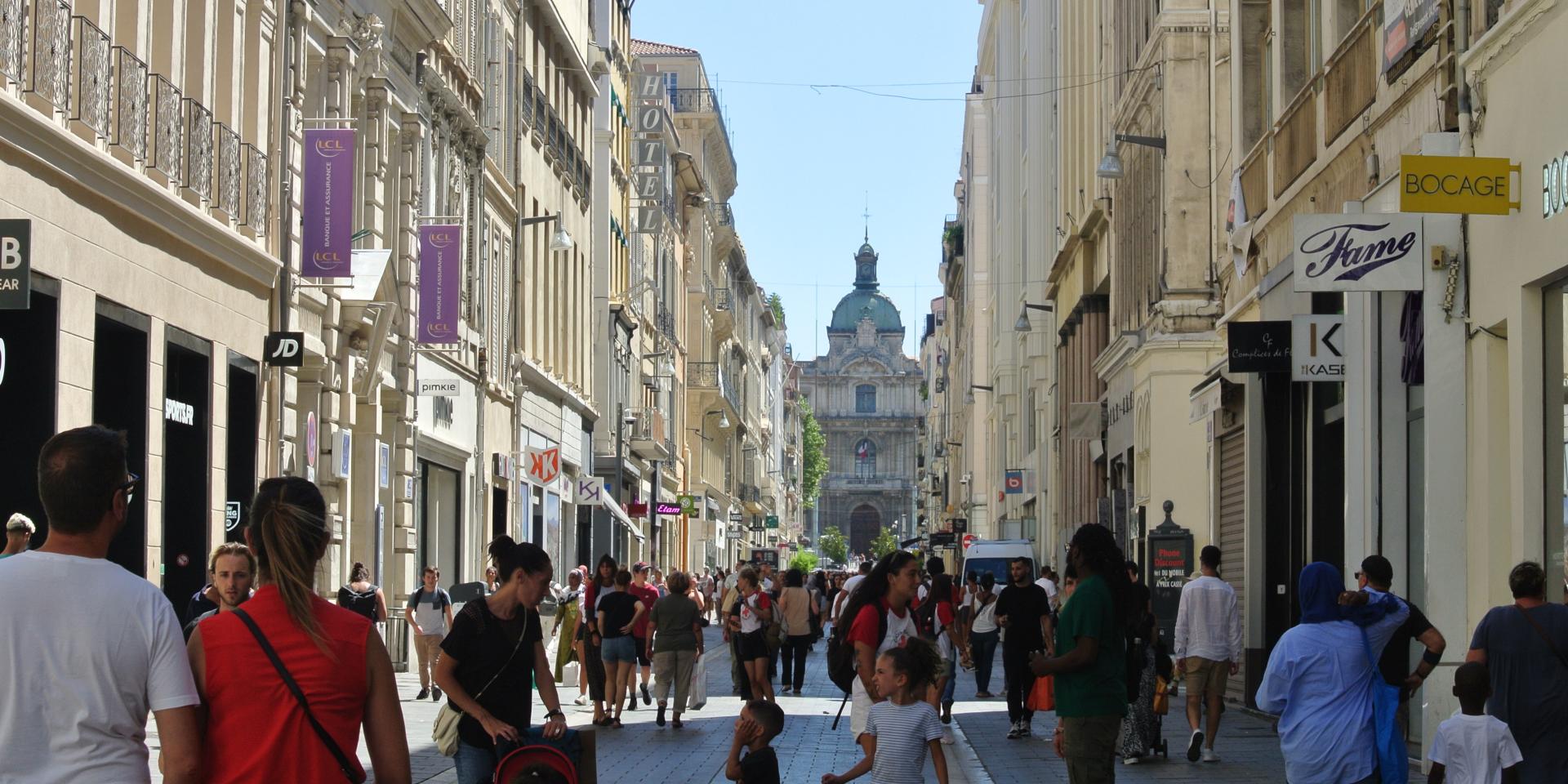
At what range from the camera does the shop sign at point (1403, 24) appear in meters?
14.9

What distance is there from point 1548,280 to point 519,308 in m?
27.9

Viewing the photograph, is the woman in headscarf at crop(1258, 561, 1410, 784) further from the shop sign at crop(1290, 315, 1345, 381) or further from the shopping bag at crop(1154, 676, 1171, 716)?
the shop sign at crop(1290, 315, 1345, 381)

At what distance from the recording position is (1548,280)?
1248cm

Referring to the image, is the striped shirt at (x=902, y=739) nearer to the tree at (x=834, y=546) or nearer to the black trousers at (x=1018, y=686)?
the black trousers at (x=1018, y=686)

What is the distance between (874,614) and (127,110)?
827 cm

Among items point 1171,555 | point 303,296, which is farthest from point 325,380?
point 1171,555

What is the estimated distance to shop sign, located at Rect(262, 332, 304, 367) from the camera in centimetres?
2206

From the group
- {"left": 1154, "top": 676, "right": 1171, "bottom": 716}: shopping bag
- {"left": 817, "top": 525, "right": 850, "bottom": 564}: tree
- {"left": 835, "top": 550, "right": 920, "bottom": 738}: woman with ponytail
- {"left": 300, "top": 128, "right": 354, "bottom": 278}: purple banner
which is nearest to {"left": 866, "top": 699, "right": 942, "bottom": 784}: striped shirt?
{"left": 835, "top": 550, "right": 920, "bottom": 738}: woman with ponytail

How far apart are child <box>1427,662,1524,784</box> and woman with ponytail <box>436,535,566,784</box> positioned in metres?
3.41

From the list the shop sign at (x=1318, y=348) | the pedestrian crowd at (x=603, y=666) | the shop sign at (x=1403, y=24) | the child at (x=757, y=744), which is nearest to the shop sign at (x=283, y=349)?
the pedestrian crowd at (x=603, y=666)

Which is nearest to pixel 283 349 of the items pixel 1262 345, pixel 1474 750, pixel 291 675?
pixel 1262 345

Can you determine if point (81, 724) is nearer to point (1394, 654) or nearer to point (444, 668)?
point (444, 668)

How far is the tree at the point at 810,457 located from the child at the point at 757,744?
164m

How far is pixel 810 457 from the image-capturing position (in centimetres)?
18138
